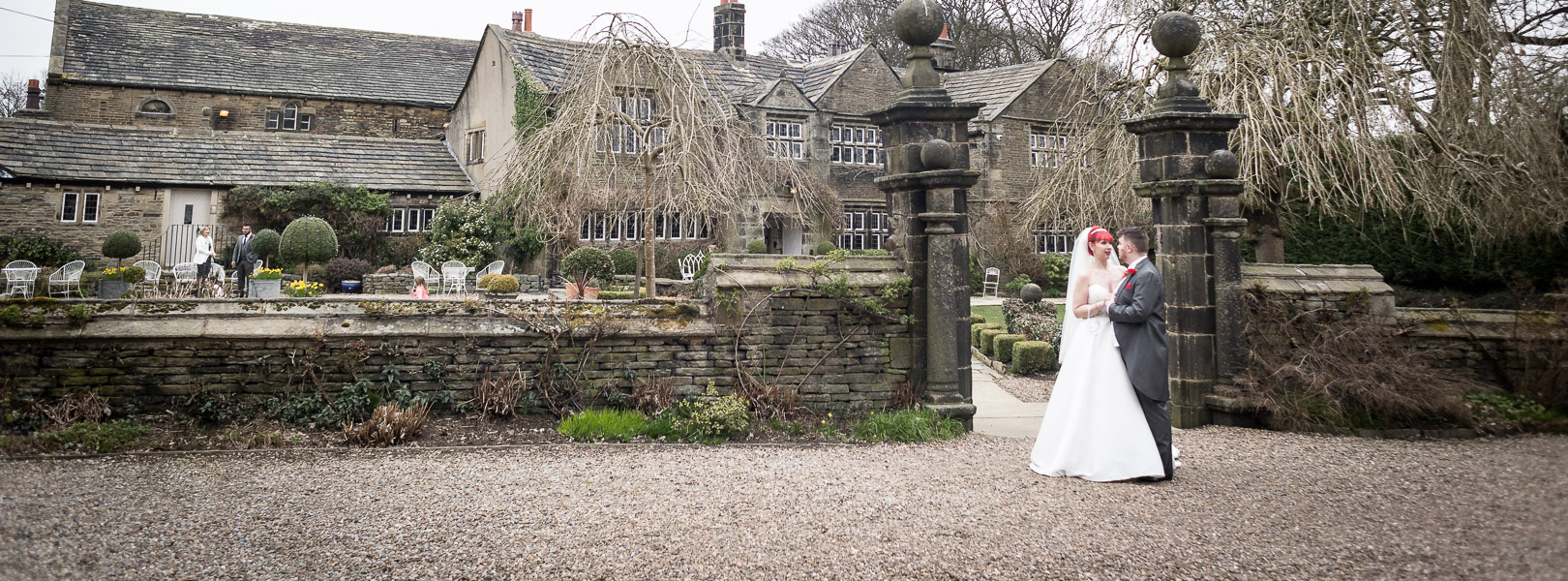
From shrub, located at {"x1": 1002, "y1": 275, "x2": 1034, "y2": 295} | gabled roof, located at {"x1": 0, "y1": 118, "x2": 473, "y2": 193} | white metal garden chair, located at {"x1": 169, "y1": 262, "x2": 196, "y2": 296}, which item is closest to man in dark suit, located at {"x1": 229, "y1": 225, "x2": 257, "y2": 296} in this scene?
white metal garden chair, located at {"x1": 169, "y1": 262, "x2": 196, "y2": 296}

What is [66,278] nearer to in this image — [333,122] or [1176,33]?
[1176,33]

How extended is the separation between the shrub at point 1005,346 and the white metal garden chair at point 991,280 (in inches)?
432

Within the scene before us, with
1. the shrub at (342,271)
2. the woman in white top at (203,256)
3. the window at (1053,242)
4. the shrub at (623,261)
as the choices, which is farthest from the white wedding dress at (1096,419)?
the window at (1053,242)

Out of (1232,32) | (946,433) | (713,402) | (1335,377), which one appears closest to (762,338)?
(713,402)

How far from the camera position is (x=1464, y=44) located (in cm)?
1014

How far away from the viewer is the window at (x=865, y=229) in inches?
1042

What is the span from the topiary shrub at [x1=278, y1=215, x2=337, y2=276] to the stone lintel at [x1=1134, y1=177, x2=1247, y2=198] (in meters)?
15.7

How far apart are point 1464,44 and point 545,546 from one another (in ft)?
39.4

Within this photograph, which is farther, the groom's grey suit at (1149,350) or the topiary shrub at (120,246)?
the topiary shrub at (120,246)

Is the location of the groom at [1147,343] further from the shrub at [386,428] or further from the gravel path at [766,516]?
→ the shrub at [386,428]

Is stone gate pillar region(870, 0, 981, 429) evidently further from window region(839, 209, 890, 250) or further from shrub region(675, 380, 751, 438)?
window region(839, 209, 890, 250)

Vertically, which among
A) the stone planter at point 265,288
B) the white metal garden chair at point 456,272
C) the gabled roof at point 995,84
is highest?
the gabled roof at point 995,84

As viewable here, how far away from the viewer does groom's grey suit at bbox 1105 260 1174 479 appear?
18.5 feet

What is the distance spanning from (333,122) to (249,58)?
170 inches
